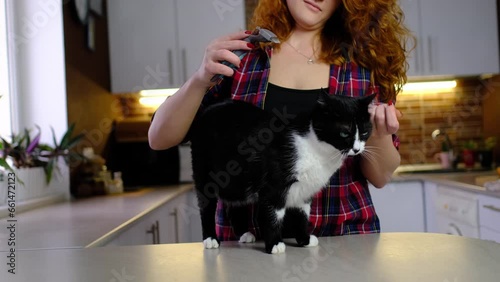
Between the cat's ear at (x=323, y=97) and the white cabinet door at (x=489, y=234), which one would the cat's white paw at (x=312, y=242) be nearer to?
the cat's ear at (x=323, y=97)

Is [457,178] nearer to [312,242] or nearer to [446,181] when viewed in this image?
[446,181]

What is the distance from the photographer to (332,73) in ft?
3.53

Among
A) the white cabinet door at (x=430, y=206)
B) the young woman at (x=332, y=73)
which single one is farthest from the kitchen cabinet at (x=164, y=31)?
the young woman at (x=332, y=73)

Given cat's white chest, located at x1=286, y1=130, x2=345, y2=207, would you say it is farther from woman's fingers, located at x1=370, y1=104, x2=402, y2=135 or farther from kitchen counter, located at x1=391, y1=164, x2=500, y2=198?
kitchen counter, located at x1=391, y1=164, x2=500, y2=198

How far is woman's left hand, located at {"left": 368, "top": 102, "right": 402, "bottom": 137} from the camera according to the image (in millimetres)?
840

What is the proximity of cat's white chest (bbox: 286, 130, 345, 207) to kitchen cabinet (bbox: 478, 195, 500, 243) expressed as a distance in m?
1.55

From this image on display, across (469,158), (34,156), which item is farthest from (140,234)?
(469,158)

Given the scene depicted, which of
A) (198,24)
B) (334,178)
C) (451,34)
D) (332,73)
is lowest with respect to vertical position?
(334,178)

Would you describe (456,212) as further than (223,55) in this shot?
Yes

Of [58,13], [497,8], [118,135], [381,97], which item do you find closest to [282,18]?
[381,97]

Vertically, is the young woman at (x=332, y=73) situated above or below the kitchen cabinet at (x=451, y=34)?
below

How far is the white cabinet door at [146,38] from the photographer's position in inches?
124

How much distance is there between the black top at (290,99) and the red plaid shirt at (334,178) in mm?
16

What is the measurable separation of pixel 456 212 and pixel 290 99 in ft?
5.94
